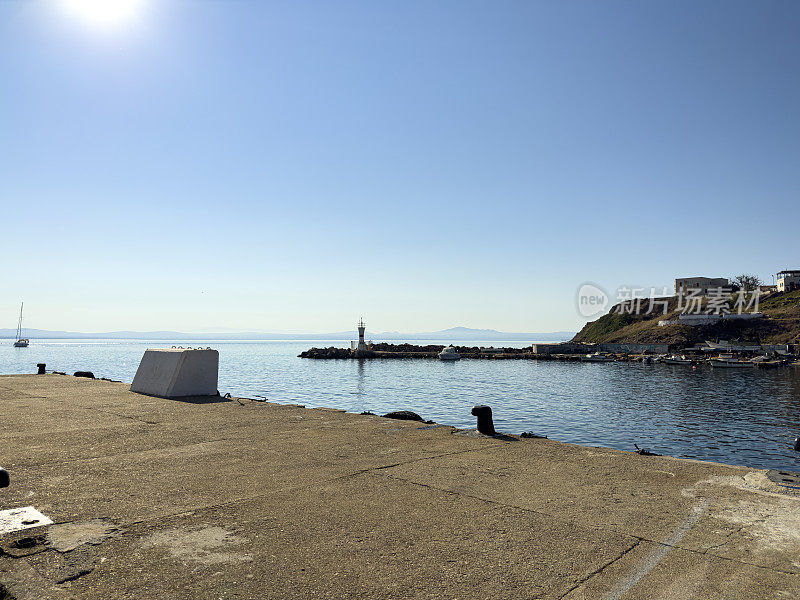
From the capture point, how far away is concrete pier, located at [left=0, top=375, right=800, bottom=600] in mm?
3859

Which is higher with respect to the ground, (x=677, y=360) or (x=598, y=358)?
(x=677, y=360)

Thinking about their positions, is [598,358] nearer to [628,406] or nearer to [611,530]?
[628,406]

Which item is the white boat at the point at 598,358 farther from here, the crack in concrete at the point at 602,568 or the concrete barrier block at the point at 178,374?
the crack in concrete at the point at 602,568

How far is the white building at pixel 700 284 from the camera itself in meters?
157

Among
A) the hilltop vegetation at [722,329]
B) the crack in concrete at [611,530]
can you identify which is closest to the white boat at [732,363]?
the hilltop vegetation at [722,329]

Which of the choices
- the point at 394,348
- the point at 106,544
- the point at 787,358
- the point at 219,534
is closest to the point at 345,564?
the point at 219,534

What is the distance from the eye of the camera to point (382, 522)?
16.8 feet

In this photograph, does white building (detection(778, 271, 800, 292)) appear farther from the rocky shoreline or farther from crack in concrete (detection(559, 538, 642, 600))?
crack in concrete (detection(559, 538, 642, 600))

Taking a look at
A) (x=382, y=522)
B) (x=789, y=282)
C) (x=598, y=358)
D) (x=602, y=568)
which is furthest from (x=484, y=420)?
(x=789, y=282)

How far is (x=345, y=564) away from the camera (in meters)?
4.16

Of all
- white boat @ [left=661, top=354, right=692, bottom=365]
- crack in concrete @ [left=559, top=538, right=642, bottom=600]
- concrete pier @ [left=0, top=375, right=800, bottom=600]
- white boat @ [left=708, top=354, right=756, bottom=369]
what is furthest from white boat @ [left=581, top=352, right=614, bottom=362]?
crack in concrete @ [left=559, top=538, right=642, bottom=600]

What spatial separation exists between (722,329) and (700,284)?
136 feet

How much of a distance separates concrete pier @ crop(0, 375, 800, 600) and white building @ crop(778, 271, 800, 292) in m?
172

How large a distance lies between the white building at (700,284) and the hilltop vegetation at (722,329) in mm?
4200
